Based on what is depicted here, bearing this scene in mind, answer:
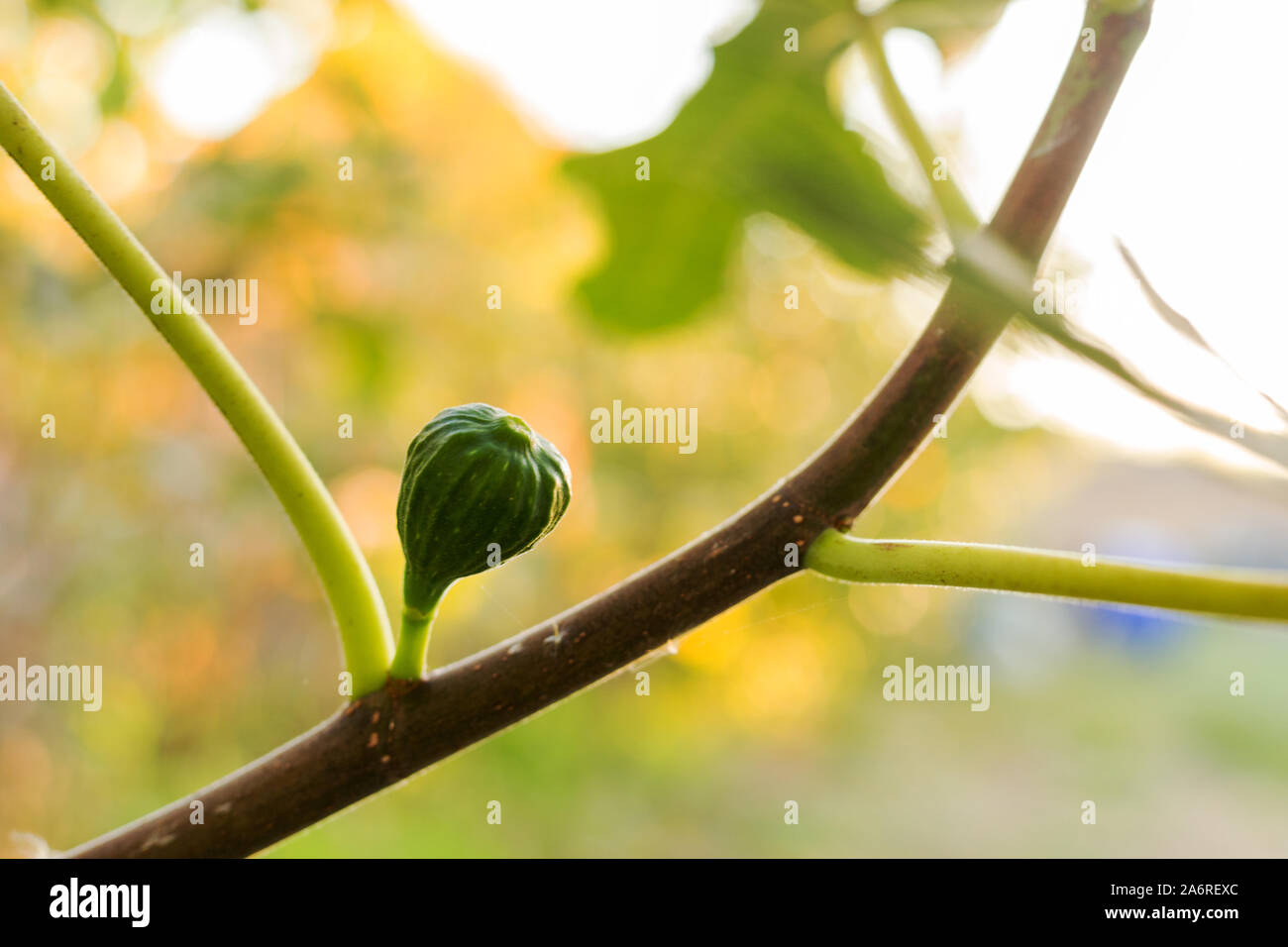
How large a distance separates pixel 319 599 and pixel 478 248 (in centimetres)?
157

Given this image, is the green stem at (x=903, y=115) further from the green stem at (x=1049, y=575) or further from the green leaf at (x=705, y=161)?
the green stem at (x=1049, y=575)

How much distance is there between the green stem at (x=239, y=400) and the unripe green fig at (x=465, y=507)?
3cm

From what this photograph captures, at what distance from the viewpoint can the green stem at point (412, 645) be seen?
1.59ft

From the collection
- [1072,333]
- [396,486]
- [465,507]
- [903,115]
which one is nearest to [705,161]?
[903,115]

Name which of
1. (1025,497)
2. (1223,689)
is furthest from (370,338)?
(1223,689)

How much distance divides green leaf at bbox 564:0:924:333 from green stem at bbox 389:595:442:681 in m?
0.28

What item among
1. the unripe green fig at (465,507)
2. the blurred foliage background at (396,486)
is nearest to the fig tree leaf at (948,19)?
the blurred foliage background at (396,486)

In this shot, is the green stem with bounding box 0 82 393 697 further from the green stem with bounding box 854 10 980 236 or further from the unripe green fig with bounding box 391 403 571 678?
the green stem with bounding box 854 10 980 236

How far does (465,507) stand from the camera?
513mm

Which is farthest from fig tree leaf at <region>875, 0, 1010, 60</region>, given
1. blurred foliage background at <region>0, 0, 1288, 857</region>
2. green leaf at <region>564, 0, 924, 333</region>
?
blurred foliage background at <region>0, 0, 1288, 857</region>

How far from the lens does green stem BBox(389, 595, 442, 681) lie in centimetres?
48

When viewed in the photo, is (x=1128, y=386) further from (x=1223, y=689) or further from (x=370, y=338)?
(x=1223, y=689)

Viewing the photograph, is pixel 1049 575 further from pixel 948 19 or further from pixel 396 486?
pixel 396 486
